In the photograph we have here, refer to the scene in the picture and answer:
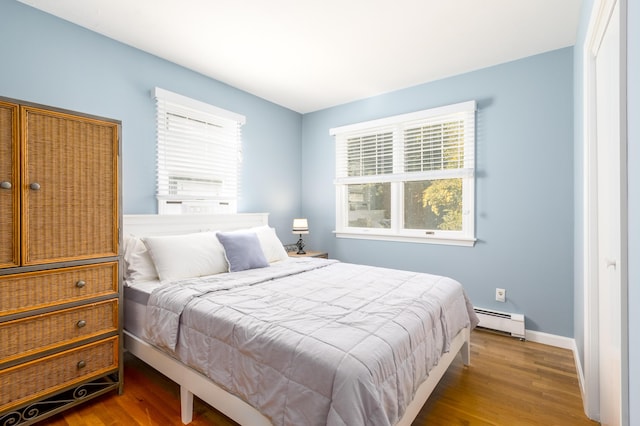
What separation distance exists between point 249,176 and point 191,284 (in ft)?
6.29

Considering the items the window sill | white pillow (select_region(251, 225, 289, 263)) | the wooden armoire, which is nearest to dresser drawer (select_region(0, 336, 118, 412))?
the wooden armoire

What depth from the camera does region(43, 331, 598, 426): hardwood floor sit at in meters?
1.81

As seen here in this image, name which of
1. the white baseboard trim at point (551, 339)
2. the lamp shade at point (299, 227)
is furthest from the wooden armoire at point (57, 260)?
the white baseboard trim at point (551, 339)

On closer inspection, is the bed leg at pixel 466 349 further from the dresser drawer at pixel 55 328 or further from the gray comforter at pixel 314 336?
the dresser drawer at pixel 55 328

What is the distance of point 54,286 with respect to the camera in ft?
5.97

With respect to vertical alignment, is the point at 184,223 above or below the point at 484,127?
below

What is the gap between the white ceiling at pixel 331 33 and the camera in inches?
87.4

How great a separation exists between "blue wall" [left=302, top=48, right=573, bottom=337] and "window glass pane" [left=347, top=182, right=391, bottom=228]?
0.58 meters

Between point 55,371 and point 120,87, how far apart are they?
2.19 meters

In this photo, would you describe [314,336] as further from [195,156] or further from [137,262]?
[195,156]

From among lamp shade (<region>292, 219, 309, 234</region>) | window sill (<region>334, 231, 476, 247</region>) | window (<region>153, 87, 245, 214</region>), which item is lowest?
window sill (<region>334, 231, 476, 247</region>)

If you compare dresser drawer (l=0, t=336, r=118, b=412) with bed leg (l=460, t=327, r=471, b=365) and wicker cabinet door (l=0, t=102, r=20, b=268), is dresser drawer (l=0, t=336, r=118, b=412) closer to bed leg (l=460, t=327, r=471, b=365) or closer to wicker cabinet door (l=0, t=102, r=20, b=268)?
wicker cabinet door (l=0, t=102, r=20, b=268)

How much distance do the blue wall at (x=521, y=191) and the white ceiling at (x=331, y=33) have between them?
235 millimetres

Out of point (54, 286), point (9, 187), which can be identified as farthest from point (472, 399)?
point (9, 187)
